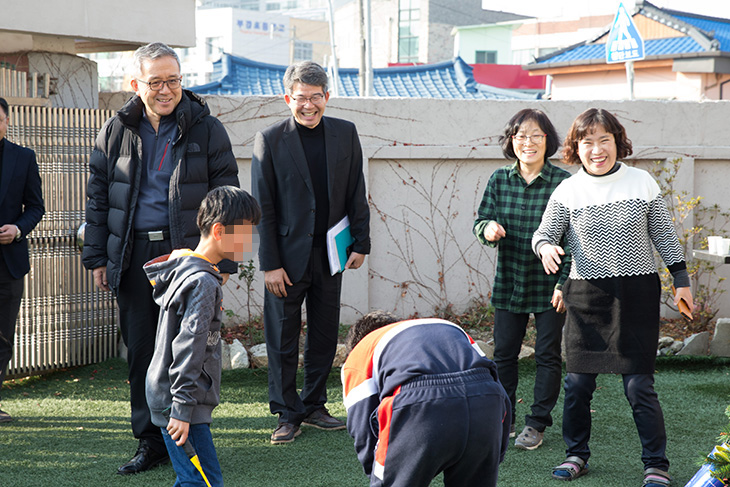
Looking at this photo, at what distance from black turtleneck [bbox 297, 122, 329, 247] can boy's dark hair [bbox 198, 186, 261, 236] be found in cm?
134

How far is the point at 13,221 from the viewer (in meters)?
4.34

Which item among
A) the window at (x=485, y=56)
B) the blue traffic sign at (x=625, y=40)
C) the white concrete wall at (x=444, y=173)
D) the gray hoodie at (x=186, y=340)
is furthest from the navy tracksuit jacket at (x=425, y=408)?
the window at (x=485, y=56)

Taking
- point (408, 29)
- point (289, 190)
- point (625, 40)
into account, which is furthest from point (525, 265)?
point (408, 29)

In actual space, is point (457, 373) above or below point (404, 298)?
above

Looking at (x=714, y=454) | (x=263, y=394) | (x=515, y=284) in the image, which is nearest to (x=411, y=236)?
(x=263, y=394)

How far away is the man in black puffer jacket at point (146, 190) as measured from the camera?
3.45 meters

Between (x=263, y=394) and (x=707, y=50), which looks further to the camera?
(x=707, y=50)

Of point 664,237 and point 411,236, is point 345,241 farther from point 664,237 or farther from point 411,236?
point 411,236

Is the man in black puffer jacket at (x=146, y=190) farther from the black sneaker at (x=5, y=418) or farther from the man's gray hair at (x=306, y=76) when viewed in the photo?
the black sneaker at (x=5, y=418)

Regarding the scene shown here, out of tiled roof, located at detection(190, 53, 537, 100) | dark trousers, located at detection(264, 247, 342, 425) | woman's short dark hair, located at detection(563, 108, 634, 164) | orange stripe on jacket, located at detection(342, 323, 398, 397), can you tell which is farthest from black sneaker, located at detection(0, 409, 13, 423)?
tiled roof, located at detection(190, 53, 537, 100)

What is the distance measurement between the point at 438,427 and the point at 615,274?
1504mm

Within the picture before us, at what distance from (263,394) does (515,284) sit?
6.26ft

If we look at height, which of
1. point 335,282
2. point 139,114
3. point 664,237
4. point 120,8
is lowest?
point 335,282

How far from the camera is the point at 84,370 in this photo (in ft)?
17.5
